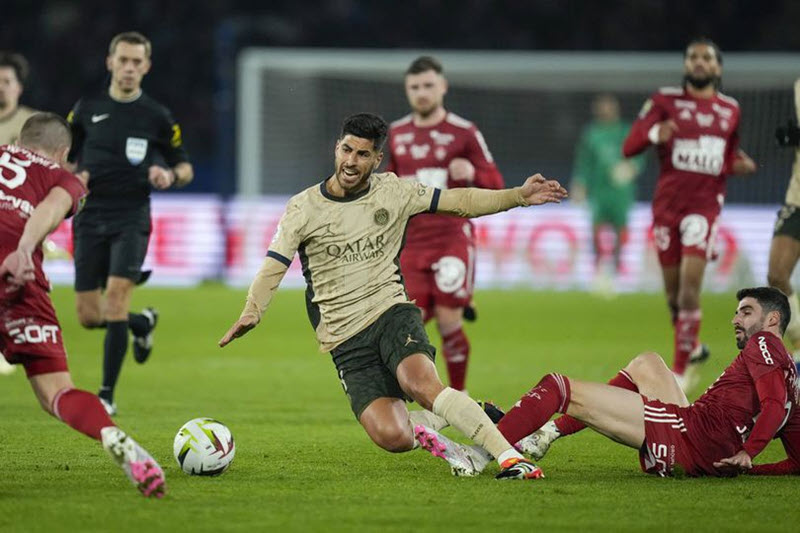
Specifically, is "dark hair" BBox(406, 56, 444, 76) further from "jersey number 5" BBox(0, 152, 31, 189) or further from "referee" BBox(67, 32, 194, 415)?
"jersey number 5" BBox(0, 152, 31, 189)

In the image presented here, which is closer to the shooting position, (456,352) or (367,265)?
(367,265)

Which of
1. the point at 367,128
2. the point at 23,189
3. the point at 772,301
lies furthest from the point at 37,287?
the point at 772,301

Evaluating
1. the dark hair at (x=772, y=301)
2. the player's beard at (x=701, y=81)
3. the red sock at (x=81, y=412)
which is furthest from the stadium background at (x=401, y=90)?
the red sock at (x=81, y=412)

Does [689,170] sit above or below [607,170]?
above

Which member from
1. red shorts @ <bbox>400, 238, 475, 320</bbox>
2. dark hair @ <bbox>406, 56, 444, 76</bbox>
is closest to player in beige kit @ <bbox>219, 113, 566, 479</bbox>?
red shorts @ <bbox>400, 238, 475, 320</bbox>

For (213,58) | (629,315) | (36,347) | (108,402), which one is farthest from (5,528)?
(213,58)

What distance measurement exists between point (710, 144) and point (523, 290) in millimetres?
9880

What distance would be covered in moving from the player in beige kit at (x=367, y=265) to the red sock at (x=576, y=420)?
0.72 meters

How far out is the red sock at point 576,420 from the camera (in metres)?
7.12

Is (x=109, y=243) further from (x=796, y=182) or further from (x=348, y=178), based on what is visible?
(x=796, y=182)

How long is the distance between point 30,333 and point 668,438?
124 inches

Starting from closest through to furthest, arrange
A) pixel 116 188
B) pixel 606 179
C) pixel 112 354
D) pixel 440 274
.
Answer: pixel 112 354 → pixel 116 188 → pixel 440 274 → pixel 606 179

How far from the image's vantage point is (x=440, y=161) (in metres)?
10.1

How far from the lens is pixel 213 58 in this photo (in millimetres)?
25906
